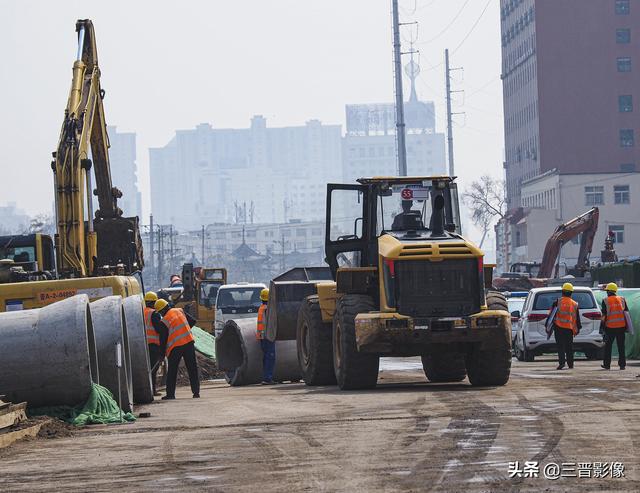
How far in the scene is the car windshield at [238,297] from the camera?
42750 mm

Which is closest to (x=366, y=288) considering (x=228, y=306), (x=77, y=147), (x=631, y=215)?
(x=77, y=147)

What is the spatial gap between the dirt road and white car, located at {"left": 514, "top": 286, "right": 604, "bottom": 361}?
10.8 metres

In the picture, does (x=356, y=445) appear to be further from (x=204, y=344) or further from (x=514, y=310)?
(x=514, y=310)

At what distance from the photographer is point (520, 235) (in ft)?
397

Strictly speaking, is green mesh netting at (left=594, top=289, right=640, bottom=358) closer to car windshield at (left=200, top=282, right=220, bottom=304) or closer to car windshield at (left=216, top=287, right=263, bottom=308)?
car windshield at (left=216, top=287, right=263, bottom=308)

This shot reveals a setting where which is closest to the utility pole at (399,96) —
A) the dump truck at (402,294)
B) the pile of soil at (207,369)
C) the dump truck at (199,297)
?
the dump truck at (199,297)

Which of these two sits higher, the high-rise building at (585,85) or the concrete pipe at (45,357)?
the high-rise building at (585,85)

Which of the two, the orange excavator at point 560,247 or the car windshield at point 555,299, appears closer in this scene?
the car windshield at point 555,299

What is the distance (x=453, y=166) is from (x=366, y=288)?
72.9 m

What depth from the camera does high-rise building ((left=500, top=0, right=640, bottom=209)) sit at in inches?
4774

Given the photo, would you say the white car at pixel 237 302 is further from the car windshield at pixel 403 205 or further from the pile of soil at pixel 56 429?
the pile of soil at pixel 56 429

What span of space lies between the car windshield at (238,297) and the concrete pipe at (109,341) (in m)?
23.7

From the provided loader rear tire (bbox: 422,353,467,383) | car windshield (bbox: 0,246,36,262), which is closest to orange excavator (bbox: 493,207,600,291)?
car windshield (bbox: 0,246,36,262)

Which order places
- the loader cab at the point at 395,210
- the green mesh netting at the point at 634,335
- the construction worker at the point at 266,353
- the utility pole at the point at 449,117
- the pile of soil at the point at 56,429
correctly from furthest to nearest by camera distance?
the utility pole at the point at 449,117 → the green mesh netting at the point at 634,335 → the construction worker at the point at 266,353 → the loader cab at the point at 395,210 → the pile of soil at the point at 56,429
